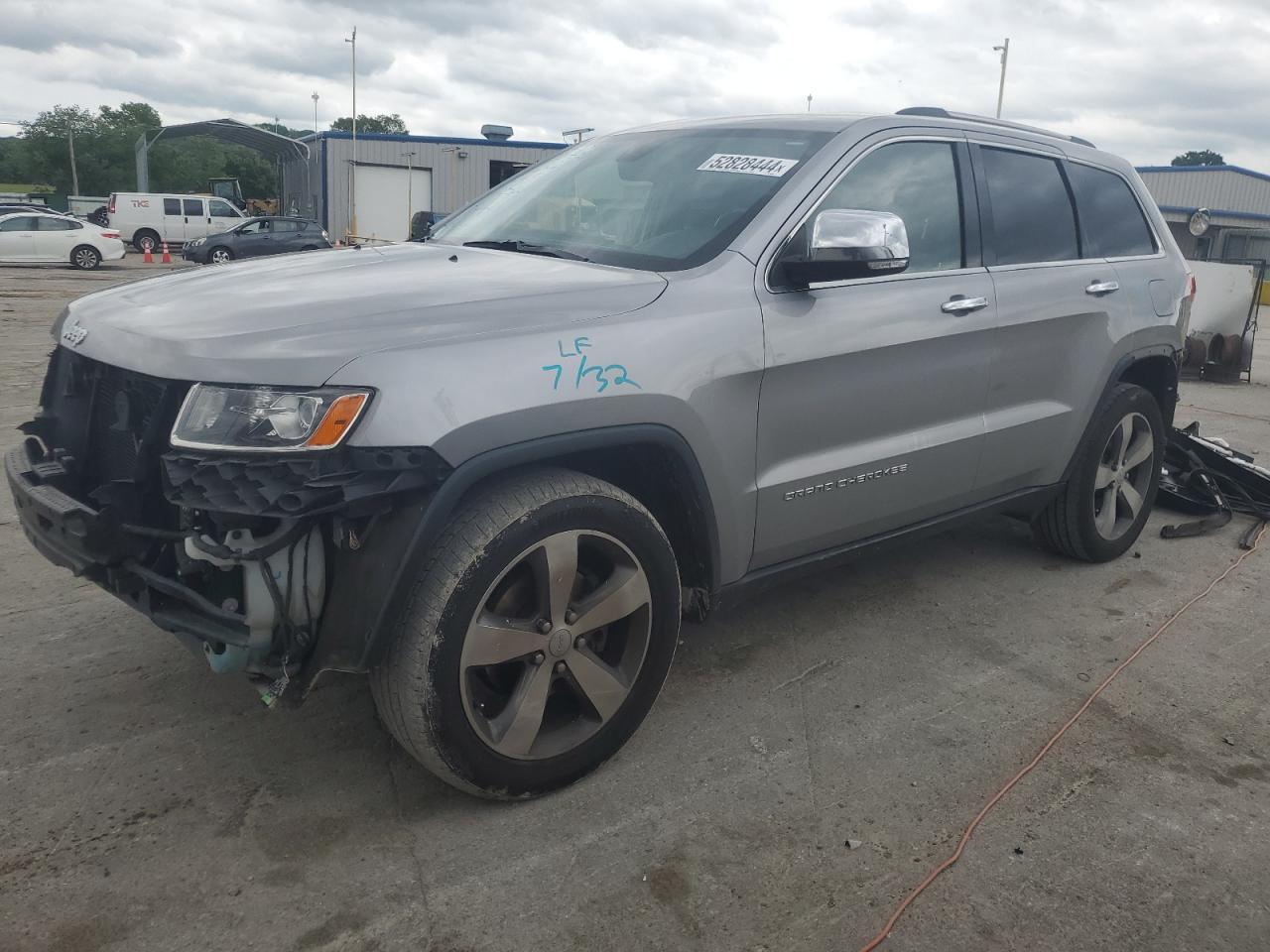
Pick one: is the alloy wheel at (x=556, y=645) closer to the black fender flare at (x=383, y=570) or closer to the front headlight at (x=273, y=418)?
the black fender flare at (x=383, y=570)

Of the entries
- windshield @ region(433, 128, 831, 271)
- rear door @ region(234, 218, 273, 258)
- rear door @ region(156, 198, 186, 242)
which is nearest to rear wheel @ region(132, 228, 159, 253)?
rear door @ region(156, 198, 186, 242)

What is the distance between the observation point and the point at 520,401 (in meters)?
2.48

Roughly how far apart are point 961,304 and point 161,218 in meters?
32.9

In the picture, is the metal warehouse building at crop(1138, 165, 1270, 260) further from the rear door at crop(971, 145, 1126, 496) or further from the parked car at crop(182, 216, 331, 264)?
the rear door at crop(971, 145, 1126, 496)

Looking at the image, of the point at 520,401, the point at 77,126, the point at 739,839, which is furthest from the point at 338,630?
the point at 77,126

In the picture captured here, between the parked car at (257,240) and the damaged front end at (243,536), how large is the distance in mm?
25853

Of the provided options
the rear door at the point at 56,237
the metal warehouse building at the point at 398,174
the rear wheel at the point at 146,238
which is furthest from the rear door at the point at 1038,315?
the metal warehouse building at the point at 398,174

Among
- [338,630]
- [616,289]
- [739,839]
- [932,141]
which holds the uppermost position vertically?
[932,141]

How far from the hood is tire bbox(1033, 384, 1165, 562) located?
255 centimetres

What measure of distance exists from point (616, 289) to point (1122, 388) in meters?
2.83

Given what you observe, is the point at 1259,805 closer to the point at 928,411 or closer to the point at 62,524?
the point at 928,411

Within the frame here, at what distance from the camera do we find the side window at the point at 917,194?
133 inches

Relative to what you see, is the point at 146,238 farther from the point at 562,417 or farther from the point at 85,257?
the point at 562,417

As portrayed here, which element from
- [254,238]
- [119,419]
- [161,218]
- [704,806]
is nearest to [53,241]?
[254,238]
